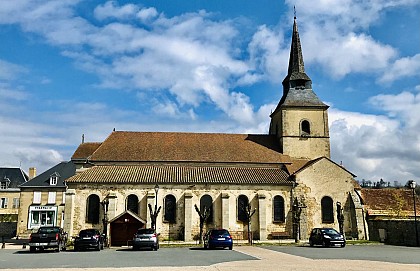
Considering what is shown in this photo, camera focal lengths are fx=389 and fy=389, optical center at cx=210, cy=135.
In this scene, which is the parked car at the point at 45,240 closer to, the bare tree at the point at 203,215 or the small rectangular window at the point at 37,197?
the bare tree at the point at 203,215

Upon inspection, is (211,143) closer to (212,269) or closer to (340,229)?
(340,229)

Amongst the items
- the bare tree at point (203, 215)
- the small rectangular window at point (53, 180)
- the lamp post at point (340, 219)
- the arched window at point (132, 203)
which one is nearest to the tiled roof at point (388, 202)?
the lamp post at point (340, 219)

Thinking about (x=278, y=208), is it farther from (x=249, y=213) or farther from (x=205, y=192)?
(x=205, y=192)

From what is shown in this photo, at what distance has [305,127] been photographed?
4091 centimetres

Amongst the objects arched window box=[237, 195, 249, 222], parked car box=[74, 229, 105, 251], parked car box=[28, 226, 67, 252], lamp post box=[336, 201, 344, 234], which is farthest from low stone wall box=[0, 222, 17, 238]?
lamp post box=[336, 201, 344, 234]

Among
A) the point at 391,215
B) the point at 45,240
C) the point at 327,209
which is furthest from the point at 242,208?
the point at 45,240

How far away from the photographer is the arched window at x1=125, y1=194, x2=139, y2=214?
3394 cm

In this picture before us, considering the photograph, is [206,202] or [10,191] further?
[10,191]

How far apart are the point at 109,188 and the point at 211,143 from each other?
11.4m

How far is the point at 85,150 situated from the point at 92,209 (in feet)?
29.9

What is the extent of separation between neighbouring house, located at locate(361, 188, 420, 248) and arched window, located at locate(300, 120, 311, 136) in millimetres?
7954

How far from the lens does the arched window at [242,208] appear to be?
34562 millimetres

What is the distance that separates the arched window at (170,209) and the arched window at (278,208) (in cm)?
899

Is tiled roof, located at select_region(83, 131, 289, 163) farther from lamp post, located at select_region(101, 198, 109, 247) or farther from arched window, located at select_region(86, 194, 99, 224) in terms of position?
lamp post, located at select_region(101, 198, 109, 247)
